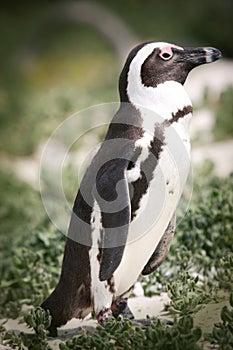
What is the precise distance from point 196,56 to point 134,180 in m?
0.63

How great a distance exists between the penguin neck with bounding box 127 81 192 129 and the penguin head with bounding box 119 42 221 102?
0.04 feet

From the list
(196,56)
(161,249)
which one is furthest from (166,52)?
(161,249)

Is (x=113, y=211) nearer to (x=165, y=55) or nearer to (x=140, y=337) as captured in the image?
(x=140, y=337)

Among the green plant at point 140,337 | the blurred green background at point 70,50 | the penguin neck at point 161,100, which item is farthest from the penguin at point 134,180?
the blurred green background at point 70,50

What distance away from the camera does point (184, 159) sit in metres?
3.57

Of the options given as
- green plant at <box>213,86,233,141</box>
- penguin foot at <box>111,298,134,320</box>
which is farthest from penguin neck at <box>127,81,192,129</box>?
green plant at <box>213,86,233,141</box>

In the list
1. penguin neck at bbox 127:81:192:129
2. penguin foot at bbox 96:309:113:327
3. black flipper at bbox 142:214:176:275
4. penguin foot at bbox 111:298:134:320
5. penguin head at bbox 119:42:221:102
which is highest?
penguin head at bbox 119:42:221:102

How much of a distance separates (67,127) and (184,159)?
4740 mm

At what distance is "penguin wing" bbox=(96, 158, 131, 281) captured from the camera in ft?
11.3

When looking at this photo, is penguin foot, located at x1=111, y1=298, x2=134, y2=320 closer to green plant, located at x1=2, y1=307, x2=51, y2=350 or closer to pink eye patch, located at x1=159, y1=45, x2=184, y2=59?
green plant, located at x1=2, y1=307, x2=51, y2=350

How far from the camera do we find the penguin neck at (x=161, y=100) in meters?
3.54

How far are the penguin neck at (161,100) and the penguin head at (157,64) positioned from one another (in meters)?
0.01

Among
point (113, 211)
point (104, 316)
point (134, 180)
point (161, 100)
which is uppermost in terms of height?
point (161, 100)

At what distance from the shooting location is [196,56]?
3.68 m
